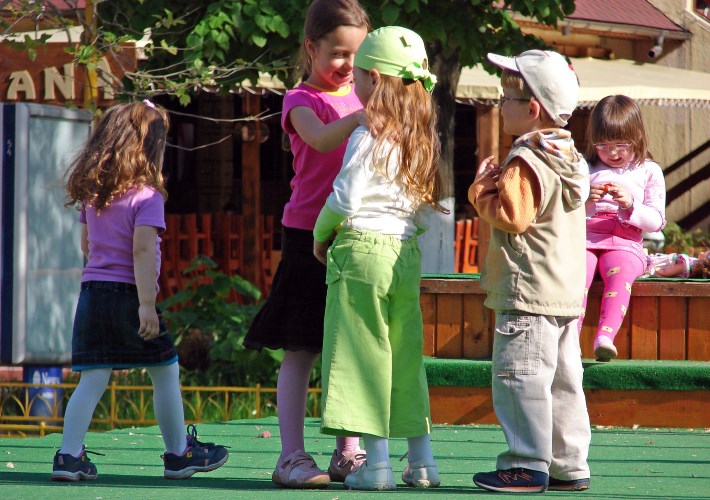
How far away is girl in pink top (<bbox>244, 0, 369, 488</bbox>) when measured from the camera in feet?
13.6

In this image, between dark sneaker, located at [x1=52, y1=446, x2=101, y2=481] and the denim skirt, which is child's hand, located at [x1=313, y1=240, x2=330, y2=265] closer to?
the denim skirt

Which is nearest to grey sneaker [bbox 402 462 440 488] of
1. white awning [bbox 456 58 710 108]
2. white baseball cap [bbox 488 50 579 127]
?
white baseball cap [bbox 488 50 579 127]

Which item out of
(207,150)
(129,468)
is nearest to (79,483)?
(129,468)

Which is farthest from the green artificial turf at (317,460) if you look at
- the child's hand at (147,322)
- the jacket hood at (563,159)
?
the jacket hood at (563,159)

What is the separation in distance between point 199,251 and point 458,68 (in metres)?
4.86

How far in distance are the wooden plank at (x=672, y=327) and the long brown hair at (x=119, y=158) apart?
9.42ft

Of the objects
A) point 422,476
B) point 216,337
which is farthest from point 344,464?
point 216,337

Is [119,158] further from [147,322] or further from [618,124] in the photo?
[618,124]

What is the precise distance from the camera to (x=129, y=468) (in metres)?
4.74

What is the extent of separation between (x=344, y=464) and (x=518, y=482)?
70 centimetres

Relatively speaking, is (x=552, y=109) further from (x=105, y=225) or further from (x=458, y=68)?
(x=458, y=68)

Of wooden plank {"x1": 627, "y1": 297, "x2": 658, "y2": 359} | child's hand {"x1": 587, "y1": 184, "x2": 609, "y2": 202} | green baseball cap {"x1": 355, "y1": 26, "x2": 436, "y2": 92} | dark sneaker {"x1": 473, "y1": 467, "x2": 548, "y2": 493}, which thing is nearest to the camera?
dark sneaker {"x1": 473, "y1": 467, "x2": 548, "y2": 493}

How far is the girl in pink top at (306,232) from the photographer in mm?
4160

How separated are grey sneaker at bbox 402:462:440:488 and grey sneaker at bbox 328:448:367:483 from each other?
10.4 inches
